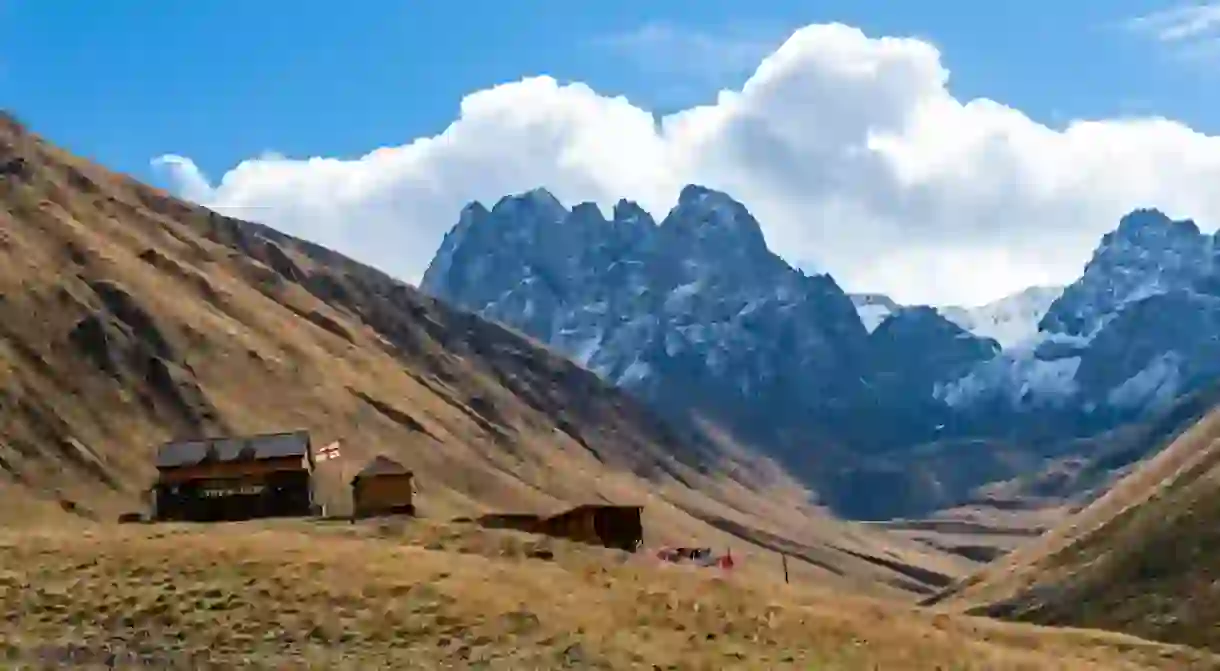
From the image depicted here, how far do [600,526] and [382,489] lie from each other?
14.4 meters

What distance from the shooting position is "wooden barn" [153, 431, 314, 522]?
275 feet

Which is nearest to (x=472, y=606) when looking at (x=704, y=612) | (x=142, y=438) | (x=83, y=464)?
(x=704, y=612)

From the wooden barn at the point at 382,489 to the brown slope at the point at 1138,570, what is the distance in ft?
134

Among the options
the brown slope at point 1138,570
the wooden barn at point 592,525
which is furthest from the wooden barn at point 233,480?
the brown slope at point 1138,570

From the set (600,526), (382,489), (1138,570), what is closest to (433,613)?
(600,526)

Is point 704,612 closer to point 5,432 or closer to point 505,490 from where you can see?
point 5,432

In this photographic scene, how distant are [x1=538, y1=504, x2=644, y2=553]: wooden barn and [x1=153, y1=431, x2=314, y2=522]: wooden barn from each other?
19.7 metres

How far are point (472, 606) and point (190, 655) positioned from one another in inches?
370

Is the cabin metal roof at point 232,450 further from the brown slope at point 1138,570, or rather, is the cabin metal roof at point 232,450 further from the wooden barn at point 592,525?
the brown slope at point 1138,570

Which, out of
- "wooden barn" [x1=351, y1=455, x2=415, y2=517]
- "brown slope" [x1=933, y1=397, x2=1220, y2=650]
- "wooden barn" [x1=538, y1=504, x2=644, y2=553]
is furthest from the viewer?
"brown slope" [x1=933, y1=397, x2=1220, y2=650]

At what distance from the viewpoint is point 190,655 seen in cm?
4097

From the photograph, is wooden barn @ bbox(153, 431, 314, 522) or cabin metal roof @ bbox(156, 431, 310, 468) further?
cabin metal roof @ bbox(156, 431, 310, 468)

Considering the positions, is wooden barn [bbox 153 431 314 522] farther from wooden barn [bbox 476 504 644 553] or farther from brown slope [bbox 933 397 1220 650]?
brown slope [bbox 933 397 1220 650]

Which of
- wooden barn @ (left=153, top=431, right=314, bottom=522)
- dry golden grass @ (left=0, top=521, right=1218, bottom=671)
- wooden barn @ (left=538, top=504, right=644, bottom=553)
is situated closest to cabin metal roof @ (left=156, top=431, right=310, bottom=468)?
wooden barn @ (left=153, top=431, right=314, bottom=522)
